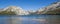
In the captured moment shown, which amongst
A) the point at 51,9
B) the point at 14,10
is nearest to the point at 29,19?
the point at 14,10

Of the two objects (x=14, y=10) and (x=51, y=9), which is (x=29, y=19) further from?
(x=51, y=9)

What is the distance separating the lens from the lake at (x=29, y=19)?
7.17 ft

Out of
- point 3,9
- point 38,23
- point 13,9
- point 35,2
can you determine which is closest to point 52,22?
point 38,23

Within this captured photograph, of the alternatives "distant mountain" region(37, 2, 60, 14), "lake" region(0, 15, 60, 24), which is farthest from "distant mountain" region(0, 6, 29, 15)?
"distant mountain" region(37, 2, 60, 14)

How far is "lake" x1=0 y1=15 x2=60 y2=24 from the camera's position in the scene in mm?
2186

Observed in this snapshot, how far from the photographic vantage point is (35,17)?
7.27 ft

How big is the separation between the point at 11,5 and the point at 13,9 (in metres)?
0.08

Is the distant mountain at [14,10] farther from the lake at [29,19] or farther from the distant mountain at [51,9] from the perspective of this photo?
the distant mountain at [51,9]

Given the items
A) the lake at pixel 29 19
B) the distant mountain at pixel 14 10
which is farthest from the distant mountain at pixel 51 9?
the distant mountain at pixel 14 10

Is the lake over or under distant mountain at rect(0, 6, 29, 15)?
under

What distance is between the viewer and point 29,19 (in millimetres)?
2229

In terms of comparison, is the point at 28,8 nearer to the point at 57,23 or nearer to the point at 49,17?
the point at 49,17

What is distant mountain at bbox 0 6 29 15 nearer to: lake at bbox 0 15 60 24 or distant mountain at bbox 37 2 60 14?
lake at bbox 0 15 60 24

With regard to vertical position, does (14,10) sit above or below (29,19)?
above
